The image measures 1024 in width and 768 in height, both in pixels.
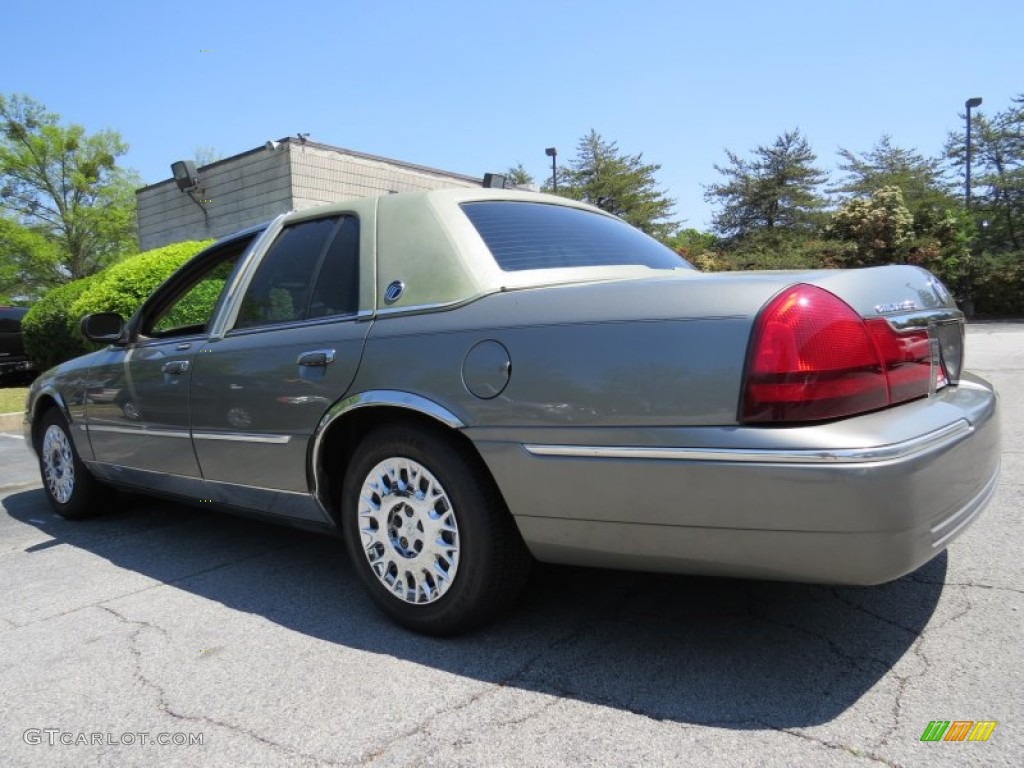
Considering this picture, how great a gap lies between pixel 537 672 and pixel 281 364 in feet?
5.23

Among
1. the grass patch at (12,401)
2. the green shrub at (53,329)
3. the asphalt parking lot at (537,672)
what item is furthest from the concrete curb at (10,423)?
the asphalt parking lot at (537,672)

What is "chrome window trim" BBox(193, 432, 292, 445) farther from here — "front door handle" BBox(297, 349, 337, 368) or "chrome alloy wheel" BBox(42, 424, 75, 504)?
"chrome alloy wheel" BBox(42, 424, 75, 504)

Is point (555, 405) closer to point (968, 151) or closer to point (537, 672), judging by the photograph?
point (537, 672)

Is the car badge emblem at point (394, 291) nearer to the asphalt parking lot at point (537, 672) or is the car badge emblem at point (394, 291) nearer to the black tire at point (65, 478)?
the asphalt parking lot at point (537, 672)

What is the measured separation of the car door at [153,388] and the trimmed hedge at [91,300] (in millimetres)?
4869

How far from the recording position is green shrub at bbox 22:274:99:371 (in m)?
12.0

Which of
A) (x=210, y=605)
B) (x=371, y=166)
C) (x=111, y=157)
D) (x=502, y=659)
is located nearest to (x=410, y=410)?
(x=502, y=659)

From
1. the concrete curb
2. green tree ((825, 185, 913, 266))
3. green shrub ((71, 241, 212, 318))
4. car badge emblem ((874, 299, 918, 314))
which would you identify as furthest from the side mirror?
green tree ((825, 185, 913, 266))

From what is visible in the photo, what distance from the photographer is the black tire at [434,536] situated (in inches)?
97.3

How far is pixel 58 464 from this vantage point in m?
4.81

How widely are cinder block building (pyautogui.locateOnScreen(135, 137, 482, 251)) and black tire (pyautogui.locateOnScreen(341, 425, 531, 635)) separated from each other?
10.5m

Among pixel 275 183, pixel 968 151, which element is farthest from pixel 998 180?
pixel 275 183

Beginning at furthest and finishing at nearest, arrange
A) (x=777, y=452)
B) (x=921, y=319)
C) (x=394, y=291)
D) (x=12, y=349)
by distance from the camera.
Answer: (x=12, y=349) → (x=394, y=291) → (x=921, y=319) → (x=777, y=452)

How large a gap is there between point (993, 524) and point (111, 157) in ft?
136
